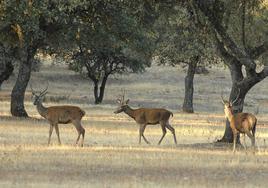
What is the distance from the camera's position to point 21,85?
1544 inches

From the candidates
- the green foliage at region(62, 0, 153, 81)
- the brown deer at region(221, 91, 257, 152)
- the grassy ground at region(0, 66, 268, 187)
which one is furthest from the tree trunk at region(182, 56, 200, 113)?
the brown deer at region(221, 91, 257, 152)

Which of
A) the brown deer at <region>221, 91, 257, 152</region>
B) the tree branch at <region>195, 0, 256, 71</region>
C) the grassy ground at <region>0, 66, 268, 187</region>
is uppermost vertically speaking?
the tree branch at <region>195, 0, 256, 71</region>

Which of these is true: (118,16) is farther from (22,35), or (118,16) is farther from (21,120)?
(21,120)

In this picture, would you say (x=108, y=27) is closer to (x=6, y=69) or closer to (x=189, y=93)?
(x=6, y=69)

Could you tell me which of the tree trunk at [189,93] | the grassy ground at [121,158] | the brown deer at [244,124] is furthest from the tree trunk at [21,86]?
the tree trunk at [189,93]

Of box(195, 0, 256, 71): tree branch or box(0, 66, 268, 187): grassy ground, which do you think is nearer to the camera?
box(0, 66, 268, 187): grassy ground

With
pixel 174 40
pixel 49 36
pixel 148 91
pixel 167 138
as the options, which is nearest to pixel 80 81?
pixel 148 91

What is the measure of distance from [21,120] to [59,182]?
2225 centimetres

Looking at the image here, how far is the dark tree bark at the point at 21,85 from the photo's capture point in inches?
1539

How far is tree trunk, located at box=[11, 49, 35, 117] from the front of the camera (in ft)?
128

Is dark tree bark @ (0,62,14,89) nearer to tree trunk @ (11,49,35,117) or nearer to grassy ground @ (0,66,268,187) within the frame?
grassy ground @ (0,66,268,187)

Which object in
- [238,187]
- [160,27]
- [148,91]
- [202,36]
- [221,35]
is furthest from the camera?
[148,91]

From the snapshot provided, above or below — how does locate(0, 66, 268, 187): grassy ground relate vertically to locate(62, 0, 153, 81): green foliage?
below

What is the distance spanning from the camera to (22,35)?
36.5 meters
